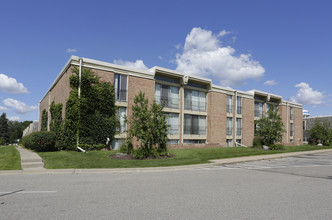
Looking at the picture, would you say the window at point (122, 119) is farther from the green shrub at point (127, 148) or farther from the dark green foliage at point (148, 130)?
the dark green foliage at point (148, 130)

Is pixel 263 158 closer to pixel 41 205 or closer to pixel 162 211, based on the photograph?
pixel 162 211

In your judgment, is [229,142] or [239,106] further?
[239,106]

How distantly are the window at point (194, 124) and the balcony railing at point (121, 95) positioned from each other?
7889mm

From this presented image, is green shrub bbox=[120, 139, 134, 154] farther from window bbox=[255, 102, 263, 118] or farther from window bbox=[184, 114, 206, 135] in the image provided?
window bbox=[255, 102, 263, 118]

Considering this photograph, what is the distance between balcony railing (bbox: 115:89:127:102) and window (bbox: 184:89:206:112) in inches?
303

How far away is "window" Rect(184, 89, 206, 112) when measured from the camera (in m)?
26.6

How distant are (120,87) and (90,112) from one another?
3663 mm

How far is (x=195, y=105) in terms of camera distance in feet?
89.2

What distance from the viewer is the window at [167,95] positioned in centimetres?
2427

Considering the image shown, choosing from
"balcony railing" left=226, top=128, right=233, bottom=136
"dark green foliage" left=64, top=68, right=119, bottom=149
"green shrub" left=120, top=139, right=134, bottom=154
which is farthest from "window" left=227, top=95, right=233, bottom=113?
"green shrub" left=120, top=139, right=134, bottom=154

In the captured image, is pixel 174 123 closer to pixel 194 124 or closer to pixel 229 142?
pixel 194 124

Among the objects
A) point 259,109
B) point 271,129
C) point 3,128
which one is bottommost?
point 3,128

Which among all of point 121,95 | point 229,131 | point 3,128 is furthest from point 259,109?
point 3,128

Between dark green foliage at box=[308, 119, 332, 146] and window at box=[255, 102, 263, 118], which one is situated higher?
window at box=[255, 102, 263, 118]
